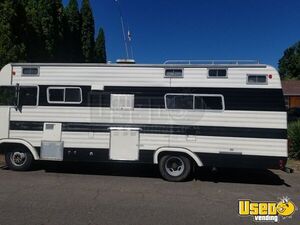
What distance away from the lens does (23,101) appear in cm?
1076

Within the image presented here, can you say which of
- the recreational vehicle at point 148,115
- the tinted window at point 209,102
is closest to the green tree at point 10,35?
the recreational vehicle at point 148,115

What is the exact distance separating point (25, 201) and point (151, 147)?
3.55 metres

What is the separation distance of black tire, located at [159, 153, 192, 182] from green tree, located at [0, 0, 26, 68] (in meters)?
7.45

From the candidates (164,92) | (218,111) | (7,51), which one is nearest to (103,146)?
(164,92)

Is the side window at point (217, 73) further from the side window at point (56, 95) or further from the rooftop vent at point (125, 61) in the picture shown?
the side window at point (56, 95)

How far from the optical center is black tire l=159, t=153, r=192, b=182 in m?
10.1

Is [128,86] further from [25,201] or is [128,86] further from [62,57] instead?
[62,57]

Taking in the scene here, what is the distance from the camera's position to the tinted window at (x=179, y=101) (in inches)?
398

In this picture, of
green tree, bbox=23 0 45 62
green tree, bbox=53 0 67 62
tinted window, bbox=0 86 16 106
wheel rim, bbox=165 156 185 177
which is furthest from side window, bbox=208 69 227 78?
green tree, bbox=53 0 67 62

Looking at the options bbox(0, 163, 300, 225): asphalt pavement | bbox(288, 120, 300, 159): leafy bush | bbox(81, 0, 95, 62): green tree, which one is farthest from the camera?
bbox(81, 0, 95, 62): green tree

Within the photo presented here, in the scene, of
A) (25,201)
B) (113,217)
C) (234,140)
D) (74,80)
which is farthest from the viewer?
(74,80)

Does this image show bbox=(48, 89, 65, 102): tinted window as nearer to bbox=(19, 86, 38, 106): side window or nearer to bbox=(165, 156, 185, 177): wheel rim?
bbox=(19, 86, 38, 106): side window

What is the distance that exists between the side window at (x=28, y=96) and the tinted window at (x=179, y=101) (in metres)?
3.49

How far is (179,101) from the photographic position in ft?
33.3
